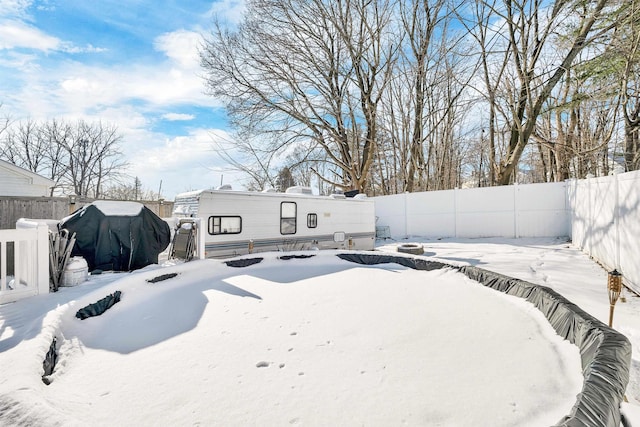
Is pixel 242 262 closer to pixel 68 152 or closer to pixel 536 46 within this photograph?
pixel 536 46

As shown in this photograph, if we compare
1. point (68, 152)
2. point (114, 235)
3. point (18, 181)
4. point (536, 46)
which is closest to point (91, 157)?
point (68, 152)

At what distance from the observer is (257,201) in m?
6.93

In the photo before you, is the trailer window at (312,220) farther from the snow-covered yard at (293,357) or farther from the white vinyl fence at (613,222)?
the white vinyl fence at (613,222)

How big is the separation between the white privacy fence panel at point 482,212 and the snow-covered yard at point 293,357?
7.32m

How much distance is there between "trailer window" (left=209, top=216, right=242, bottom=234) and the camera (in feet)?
20.2

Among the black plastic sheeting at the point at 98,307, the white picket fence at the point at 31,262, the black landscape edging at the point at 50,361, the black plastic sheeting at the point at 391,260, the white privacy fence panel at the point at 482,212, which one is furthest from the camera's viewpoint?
the white privacy fence panel at the point at 482,212

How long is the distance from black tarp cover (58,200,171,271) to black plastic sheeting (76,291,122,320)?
1.93 m

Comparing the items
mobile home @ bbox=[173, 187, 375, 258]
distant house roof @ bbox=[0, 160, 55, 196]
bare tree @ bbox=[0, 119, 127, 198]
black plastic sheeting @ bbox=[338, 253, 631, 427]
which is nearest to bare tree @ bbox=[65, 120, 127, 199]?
bare tree @ bbox=[0, 119, 127, 198]

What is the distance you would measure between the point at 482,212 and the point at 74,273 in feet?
40.1

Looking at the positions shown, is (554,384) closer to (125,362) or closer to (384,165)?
(125,362)

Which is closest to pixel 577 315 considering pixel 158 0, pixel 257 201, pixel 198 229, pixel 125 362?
pixel 125 362

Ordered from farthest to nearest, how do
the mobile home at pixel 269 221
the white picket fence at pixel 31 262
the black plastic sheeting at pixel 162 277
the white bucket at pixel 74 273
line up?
the mobile home at pixel 269 221
the black plastic sheeting at pixel 162 277
the white bucket at pixel 74 273
the white picket fence at pixel 31 262

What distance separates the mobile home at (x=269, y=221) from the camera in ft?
19.9

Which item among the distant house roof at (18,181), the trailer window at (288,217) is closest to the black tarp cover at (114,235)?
the trailer window at (288,217)
